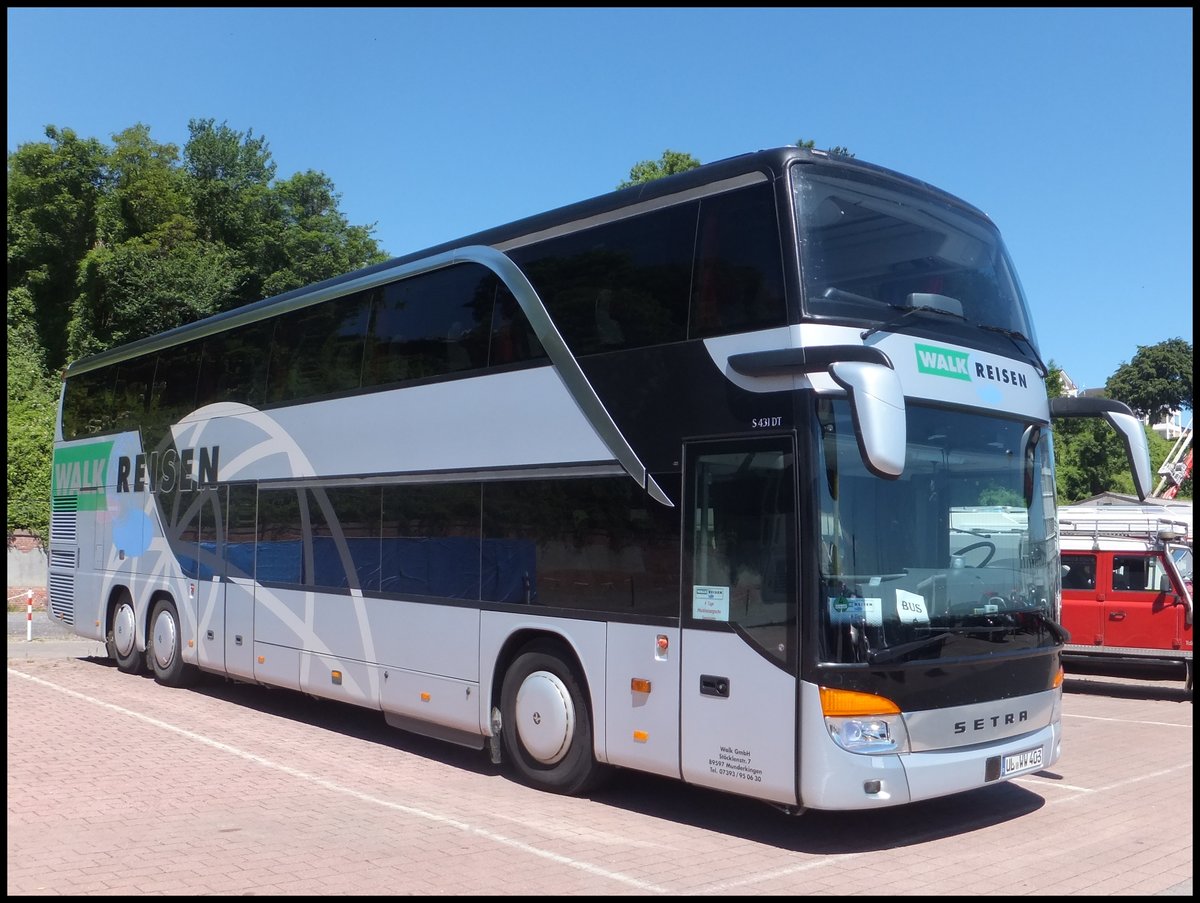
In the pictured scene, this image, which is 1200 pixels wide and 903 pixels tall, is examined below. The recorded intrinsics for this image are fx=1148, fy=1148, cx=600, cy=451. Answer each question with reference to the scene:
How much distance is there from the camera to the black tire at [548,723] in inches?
339

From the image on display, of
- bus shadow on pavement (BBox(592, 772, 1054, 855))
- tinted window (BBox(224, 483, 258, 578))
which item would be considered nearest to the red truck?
bus shadow on pavement (BBox(592, 772, 1054, 855))

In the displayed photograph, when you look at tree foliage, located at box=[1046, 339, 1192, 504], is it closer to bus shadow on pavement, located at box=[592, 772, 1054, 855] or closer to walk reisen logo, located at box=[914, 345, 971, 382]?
bus shadow on pavement, located at box=[592, 772, 1054, 855]

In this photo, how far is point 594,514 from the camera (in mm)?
8531

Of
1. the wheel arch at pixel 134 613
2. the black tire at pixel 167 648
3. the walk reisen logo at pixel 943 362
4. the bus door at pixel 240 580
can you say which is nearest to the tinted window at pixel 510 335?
the walk reisen logo at pixel 943 362

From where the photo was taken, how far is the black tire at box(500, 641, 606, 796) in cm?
862

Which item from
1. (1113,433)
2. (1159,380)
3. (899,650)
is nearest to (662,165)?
(1113,433)

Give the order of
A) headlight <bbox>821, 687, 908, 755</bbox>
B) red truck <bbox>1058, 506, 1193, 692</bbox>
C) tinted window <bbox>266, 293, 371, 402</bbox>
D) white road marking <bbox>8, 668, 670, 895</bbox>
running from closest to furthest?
white road marking <bbox>8, 668, 670, 895</bbox> → headlight <bbox>821, 687, 908, 755</bbox> → tinted window <bbox>266, 293, 371, 402</bbox> → red truck <bbox>1058, 506, 1193, 692</bbox>

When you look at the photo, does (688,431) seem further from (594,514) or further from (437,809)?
(437,809)

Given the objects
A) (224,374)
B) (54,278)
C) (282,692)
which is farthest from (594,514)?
→ (54,278)

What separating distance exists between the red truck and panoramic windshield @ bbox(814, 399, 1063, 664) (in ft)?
28.6

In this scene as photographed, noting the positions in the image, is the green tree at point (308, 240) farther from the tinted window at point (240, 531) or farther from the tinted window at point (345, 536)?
the tinted window at point (345, 536)

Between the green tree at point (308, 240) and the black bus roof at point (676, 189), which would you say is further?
the green tree at point (308, 240)

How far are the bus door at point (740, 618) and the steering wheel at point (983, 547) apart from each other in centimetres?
130

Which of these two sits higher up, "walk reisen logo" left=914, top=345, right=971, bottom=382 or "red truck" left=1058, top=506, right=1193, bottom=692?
"walk reisen logo" left=914, top=345, right=971, bottom=382
